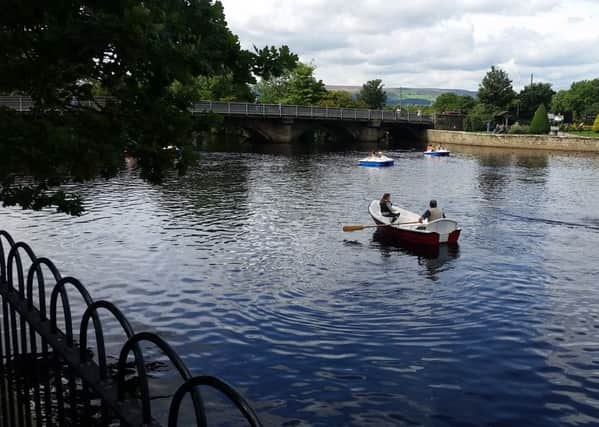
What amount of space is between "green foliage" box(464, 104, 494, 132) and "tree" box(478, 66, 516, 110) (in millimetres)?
2790

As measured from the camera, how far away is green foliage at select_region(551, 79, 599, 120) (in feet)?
445

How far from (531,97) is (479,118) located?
17483 millimetres

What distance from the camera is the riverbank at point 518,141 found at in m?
82.9

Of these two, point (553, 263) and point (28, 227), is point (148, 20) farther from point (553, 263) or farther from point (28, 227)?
point (28, 227)

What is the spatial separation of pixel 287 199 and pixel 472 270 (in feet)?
57.3

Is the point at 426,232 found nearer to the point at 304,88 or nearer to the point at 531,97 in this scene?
the point at 304,88

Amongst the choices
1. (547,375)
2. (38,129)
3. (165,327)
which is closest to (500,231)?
(547,375)

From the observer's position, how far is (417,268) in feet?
68.0

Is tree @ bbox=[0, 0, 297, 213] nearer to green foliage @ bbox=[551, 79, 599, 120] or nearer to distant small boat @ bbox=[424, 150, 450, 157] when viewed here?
distant small boat @ bbox=[424, 150, 450, 157]

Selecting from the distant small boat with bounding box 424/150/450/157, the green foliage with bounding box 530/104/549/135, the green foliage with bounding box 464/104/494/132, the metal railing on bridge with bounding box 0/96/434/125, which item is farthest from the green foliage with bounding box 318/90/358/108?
the distant small boat with bounding box 424/150/450/157

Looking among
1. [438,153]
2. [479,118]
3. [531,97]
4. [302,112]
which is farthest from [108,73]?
[531,97]

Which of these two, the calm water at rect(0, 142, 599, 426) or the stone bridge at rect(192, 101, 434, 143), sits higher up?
the stone bridge at rect(192, 101, 434, 143)

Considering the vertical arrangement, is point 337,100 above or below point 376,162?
above

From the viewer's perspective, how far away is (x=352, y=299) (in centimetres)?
1697
